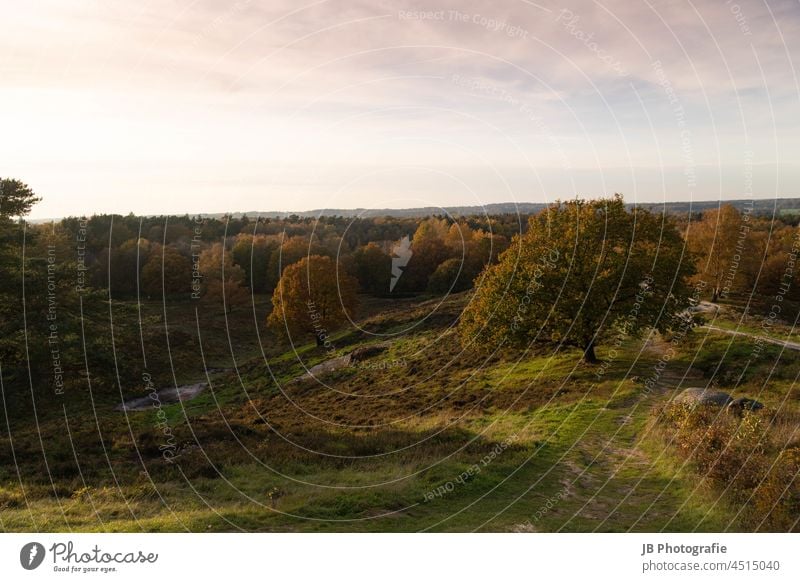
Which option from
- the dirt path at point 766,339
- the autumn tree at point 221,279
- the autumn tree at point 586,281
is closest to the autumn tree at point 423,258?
the autumn tree at point 221,279

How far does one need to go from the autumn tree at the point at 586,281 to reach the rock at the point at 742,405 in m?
9.44

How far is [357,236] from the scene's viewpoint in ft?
231

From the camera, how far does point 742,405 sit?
2219cm

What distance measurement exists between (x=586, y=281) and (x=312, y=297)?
1365 inches

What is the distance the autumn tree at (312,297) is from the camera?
195 feet

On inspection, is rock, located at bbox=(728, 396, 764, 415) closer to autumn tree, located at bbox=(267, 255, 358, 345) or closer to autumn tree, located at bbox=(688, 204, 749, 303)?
autumn tree, located at bbox=(688, 204, 749, 303)

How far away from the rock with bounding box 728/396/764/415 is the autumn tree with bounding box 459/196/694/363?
944 centimetres

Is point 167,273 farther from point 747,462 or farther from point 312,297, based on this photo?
point 747,462

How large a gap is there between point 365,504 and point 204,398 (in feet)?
120

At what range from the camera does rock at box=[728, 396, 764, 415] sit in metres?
21.8

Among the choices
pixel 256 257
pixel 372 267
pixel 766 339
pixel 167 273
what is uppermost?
pixel 256 257

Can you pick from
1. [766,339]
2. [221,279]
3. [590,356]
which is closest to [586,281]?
[590,356]

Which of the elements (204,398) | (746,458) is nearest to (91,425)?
(204,398)
